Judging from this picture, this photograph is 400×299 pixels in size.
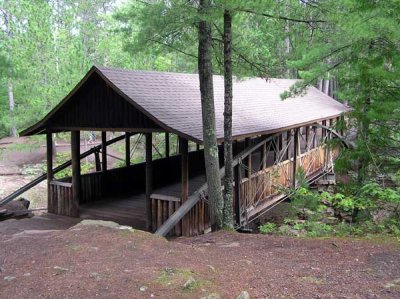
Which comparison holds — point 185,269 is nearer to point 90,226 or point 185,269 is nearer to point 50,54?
point 90,226

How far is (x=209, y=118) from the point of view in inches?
313

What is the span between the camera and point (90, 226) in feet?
24.6

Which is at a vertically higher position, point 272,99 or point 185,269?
point 272,99

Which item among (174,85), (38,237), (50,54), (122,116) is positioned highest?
(50,54)

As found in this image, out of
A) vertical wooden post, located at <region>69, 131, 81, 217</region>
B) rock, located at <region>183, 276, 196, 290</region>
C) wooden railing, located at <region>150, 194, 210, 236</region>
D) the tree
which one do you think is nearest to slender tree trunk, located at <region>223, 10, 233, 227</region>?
wooden railing, located at <region>150, 194, 210, 236</region>

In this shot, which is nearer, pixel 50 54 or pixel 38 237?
pixel 38 237

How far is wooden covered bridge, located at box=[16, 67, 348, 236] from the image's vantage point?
30.7 ft

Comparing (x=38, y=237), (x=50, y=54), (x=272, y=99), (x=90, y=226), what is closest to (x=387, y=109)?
(x=90, y=226)

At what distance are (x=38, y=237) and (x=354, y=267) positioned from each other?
512cm

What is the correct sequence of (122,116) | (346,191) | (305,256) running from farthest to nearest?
(122,116), (346,191), (305,256)

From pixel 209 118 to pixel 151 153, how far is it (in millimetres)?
2193

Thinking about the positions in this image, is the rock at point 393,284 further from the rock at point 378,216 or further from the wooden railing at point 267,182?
the wooden railing at point 267,182

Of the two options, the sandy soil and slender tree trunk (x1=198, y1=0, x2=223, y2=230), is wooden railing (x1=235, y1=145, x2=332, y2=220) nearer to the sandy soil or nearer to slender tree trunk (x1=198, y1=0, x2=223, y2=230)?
slender tree trunk (x1=198, y1=0, x2=223, y2=230)

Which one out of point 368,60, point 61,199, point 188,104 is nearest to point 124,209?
point 61,199
